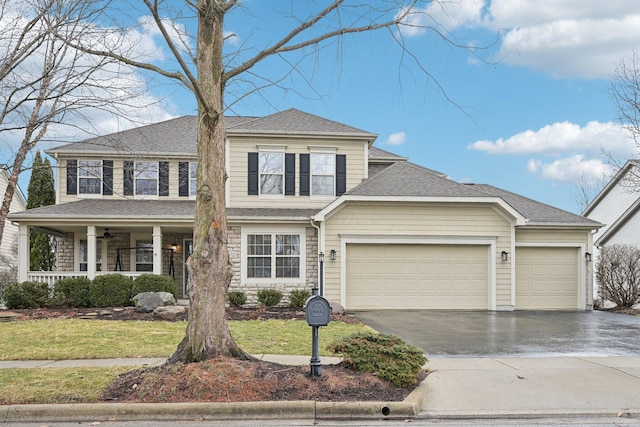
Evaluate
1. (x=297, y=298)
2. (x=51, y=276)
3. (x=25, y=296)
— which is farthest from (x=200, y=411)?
(x=51, y=276)

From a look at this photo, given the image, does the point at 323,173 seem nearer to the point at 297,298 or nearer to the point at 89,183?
the point at 297,298

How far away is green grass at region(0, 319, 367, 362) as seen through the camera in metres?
8.75

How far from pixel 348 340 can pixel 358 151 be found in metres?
12.1

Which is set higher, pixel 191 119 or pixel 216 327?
pixel 191 119

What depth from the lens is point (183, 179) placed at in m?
19.4

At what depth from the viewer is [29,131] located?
473 inches

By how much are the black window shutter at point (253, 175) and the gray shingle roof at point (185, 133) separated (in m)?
0.92

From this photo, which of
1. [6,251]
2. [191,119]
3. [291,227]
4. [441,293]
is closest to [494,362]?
[441,293]

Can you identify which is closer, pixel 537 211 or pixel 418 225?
pixel 418 225

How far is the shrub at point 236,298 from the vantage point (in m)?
16.2

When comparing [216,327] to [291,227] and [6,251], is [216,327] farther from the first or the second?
[6,251]

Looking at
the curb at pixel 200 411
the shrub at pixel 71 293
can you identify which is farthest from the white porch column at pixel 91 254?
the curb at pixel 200 411

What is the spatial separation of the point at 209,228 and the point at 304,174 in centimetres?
1139

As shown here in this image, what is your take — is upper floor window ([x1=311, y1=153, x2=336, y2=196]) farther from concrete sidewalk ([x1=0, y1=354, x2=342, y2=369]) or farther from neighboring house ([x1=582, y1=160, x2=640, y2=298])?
concrete sidewalk ([x1=0, y1=354, x2=342, y2=369])
